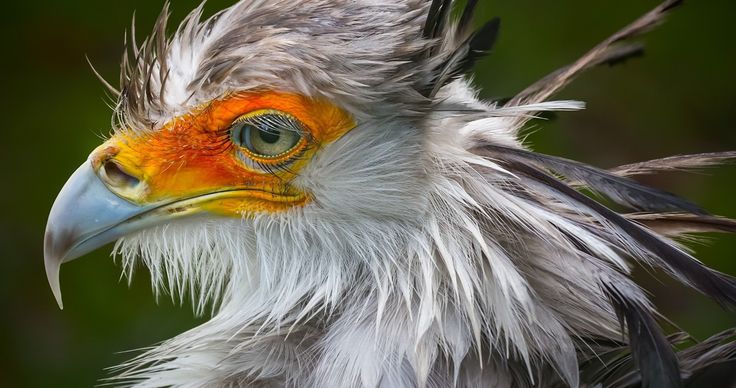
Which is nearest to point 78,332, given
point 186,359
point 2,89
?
point 2,89

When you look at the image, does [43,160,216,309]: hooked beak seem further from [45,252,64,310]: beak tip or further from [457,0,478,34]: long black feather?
[457,0,478,34]: long black feather

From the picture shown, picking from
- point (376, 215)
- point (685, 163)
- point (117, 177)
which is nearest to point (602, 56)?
point (685, 163)

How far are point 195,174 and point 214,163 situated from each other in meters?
0.05

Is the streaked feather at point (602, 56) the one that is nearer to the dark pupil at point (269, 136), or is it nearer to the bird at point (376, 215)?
the bird at point (376, 215)

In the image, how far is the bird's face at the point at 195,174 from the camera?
2102 millimetres

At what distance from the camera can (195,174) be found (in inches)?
84.2

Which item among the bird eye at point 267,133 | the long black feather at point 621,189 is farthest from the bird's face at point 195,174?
the long black feather at point 621,189

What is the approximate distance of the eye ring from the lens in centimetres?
208

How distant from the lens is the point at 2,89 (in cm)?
512

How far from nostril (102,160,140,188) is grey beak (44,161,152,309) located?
0.8 inches

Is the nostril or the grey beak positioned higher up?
the nostril

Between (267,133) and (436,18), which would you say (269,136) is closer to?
(267,133)

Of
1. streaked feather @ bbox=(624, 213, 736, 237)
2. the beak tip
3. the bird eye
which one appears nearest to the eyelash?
the bird eye

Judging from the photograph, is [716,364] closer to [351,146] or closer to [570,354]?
[570,354]
